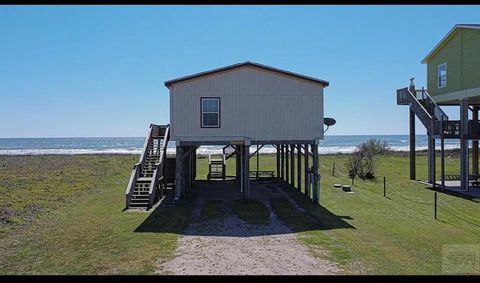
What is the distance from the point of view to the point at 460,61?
23.7 metres

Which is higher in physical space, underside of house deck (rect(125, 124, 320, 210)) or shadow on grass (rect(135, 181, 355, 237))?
underside of house deck (rect(125, 124, 320, 210))

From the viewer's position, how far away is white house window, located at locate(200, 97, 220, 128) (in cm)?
1884

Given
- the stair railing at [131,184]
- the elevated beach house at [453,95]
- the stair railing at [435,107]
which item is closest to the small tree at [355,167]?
the elevated beach house at [453,95]

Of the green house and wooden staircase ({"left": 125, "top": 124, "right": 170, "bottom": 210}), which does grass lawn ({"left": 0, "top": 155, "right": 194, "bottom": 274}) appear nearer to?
wooden staircase ({"left": 125, "top": 124, "right": 170, "bottom": 210})

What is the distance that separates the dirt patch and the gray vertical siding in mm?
5819

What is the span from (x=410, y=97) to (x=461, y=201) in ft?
34.6

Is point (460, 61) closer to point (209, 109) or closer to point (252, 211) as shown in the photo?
point (209, 109)

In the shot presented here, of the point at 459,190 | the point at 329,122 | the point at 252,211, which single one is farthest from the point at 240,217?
the point at 459,190

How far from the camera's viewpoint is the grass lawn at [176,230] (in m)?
9.38

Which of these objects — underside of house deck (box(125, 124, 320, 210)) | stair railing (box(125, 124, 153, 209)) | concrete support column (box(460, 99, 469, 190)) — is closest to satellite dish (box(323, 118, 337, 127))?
underside of house deck (box(125, 124, 320, 210))

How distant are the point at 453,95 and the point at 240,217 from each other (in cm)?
1635

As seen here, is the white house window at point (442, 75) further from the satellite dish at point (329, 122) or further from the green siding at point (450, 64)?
the satellite dish at point (329, 122)

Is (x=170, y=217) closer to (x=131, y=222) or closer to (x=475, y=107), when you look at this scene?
(x=131, y=222)

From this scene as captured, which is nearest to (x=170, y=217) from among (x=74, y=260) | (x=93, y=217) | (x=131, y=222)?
(x=131, y=222)
